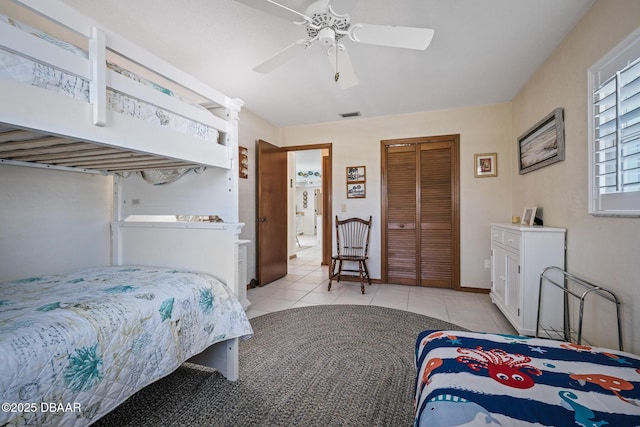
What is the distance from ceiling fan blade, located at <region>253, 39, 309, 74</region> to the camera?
5.75 feet

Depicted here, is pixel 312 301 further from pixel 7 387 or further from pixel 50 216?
pixel 7 387

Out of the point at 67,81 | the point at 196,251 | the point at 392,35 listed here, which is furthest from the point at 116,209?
the point at 392,35

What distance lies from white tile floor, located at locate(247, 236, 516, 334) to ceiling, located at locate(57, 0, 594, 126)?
7.89ft

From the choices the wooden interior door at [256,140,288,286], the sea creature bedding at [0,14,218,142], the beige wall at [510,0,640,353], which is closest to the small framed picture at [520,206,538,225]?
the beige wall at [510,0,640,353]

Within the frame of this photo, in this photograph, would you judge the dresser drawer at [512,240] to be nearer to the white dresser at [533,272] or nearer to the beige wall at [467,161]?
the white dresser at [533,272]

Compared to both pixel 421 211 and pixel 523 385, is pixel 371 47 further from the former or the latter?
pixel 523 385

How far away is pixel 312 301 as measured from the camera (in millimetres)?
3100

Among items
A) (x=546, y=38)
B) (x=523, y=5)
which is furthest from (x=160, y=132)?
(x=546, y=38)

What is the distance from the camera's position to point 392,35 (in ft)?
5.25

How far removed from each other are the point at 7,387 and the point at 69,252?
4.81ft

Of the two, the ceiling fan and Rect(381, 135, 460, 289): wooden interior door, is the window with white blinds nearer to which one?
the ceiling fan

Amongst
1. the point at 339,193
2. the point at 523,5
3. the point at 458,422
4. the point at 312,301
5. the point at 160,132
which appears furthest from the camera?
the point at 339,193

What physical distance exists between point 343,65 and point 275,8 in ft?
2.11

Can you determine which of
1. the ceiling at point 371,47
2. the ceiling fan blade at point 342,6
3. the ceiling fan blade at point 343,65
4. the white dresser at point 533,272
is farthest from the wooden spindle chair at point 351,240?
the ceiling fan blade at point 342,6
